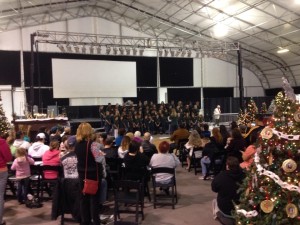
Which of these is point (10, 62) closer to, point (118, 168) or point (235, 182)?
point (118, 168)

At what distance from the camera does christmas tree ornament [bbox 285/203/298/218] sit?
2.80m

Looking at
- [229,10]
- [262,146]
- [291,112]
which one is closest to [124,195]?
[262,146]

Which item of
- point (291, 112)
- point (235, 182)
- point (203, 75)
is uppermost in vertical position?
point (203, 75)

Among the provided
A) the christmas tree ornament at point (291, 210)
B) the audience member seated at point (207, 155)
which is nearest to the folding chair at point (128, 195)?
the christmas tree ornament at point (291, 210)

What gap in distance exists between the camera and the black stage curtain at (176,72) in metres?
19.7

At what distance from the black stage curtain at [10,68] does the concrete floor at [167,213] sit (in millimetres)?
11281

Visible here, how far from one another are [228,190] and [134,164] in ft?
5.83

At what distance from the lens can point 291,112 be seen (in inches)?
119

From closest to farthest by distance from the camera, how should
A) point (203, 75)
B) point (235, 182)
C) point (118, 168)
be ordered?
1. point (235, 182)
2. point (118, 168)
3. point (203, 75)

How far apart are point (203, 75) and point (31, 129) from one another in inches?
500

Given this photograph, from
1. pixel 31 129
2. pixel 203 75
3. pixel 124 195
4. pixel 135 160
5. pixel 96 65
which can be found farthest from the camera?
pixel 203 75

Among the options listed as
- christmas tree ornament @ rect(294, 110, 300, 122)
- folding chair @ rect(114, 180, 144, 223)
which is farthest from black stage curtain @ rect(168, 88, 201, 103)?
christmas tree ornament @ rect(294, 110, 300, 122)

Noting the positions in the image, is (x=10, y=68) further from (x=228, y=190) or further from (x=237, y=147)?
(x=228, y=190)

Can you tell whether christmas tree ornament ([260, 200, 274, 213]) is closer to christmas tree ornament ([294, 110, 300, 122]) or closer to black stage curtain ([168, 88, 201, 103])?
christmas tree ornament ([294, 110, 300, 122])
